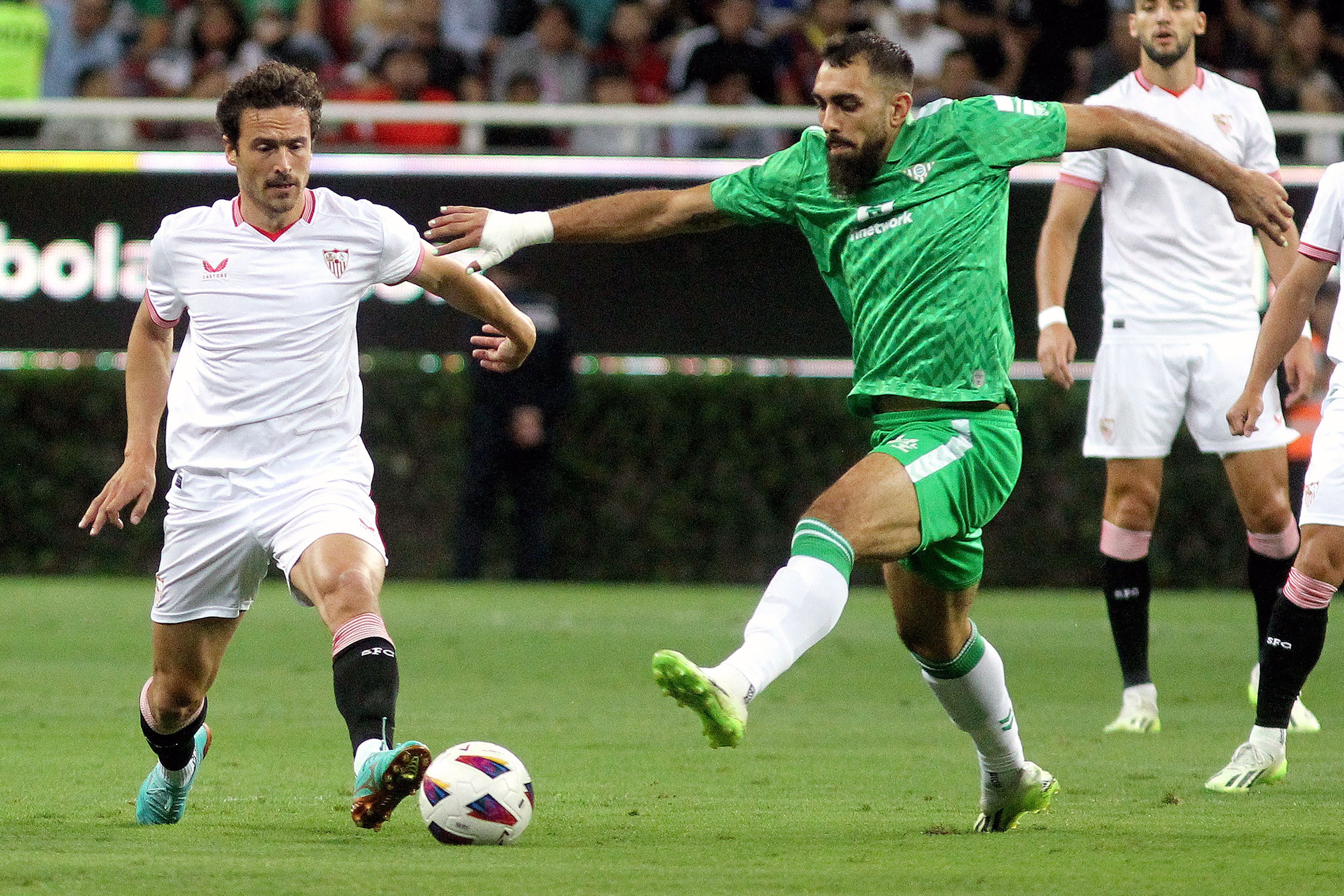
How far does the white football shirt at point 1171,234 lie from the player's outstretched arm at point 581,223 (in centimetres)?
310

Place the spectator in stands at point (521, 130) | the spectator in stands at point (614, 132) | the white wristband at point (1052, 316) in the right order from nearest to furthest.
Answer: the white wristband at point (1052, 316), the spectator in stands at point (614, 132), the spectator in stands at point (521, 130)

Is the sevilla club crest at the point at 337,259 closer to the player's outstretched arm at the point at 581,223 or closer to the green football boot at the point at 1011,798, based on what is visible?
the player's outstretched arm at the point at 581,223

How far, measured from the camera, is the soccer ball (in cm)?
518

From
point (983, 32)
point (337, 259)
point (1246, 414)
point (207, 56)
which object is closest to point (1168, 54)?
point (1246, 414)

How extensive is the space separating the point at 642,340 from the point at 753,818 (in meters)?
9.30

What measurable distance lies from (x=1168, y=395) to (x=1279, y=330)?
71.9 inches

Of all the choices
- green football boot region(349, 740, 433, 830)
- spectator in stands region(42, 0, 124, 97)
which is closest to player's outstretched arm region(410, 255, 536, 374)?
green football boot region(349, 740, 433, 830)

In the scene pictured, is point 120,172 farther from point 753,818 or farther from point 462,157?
point 753,818

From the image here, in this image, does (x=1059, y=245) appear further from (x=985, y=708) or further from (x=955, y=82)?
(x=955, y=82)

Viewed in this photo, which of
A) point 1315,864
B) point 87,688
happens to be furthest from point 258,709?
point 1315,864

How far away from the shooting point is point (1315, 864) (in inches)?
192

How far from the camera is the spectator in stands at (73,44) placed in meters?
16.4

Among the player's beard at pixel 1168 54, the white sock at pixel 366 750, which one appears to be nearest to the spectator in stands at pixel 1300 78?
the player's beard at pixel 1168 54

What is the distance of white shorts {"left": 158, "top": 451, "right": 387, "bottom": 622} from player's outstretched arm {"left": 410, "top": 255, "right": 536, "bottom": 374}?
57 cm
